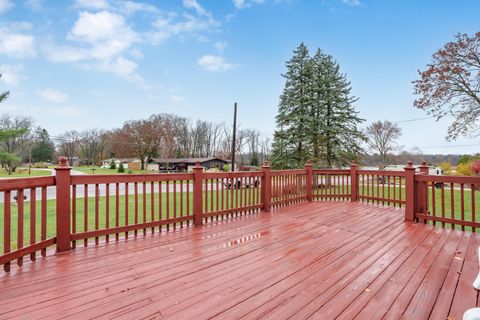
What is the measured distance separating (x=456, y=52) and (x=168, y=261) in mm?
9729

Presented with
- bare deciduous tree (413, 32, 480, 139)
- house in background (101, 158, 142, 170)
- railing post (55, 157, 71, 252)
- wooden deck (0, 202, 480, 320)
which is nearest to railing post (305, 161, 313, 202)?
wooden deck (0, 202, 480, 320)

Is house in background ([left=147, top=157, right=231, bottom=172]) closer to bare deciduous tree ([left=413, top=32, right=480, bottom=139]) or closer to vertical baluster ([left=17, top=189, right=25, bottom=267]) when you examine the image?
bare deciduous tree ([left=413, top=32, right=480, bottom=139])

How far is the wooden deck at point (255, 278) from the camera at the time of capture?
181 centimetres

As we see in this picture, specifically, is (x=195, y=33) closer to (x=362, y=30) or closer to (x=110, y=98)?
(x=362, y=30)

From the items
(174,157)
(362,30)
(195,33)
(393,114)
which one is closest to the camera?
(362,30)

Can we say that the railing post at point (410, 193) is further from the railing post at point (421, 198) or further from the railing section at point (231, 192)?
the railing section at point (231, 192)

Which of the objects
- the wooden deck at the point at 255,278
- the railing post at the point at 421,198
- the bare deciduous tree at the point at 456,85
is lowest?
the wooden deck at the point at 255,278

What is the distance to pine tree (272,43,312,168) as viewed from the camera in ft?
52.6

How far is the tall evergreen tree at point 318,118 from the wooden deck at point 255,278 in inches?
488

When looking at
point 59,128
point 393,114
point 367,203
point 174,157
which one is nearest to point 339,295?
point 367,203

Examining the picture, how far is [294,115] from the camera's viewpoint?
1612cm

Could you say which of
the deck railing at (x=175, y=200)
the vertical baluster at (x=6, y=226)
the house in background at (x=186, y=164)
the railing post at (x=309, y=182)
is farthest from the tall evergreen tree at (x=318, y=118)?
the house in background at (x=186, y=164)

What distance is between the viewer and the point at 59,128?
143ft

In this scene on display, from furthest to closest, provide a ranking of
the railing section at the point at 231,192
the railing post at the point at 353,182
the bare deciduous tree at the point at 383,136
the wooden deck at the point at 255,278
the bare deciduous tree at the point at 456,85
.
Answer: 1. the bare deciduous tree at the point at 383,136
2. the bare deciduous tree at the point at 456,85
3. the railing post at the point at 353,182
4. the railing section at the point at 231,192
5. the wooden deck at the point at 255,278
